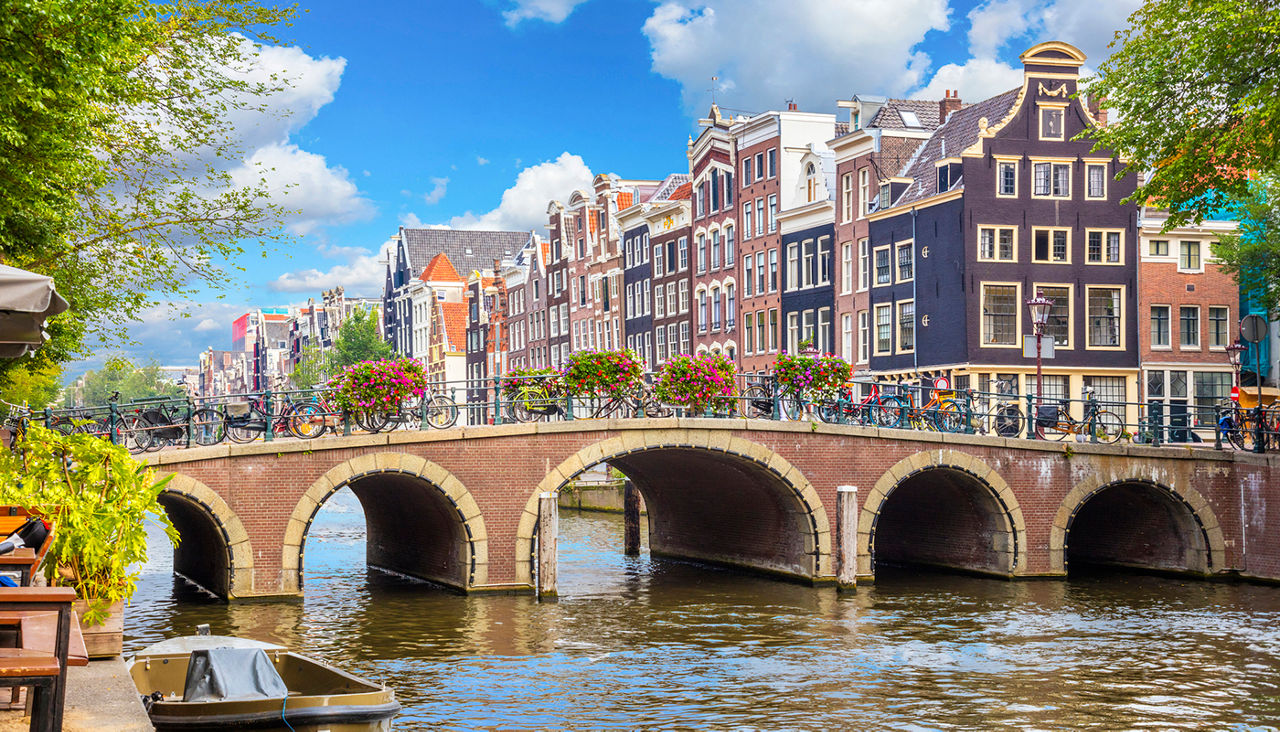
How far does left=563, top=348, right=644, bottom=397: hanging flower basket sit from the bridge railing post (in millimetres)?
4743

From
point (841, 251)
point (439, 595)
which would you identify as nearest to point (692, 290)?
point (841, 251)

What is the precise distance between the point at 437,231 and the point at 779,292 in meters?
51.6

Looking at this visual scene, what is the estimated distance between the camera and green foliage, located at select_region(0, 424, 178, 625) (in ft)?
31.8

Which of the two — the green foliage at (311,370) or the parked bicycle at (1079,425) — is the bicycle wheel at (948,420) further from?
the green foliage at (311,370)

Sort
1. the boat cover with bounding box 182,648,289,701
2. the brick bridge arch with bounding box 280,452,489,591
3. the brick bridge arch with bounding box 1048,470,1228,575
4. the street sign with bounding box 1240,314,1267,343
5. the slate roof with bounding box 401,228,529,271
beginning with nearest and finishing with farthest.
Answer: the boat cover with bounding box 182,648,289,701, the brick bridge arch with bounding box 280,452,489,591, the brick bridge arch with bounding box 1048,470,1228,575, the street sign with bounding box 1240,314,1267,343, the slate roof with bounding box 401,228,529,271

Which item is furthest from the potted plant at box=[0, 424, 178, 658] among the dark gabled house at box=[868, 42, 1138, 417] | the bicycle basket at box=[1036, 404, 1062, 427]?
the dark gabled house at box=[868, 42, 1138, 417]

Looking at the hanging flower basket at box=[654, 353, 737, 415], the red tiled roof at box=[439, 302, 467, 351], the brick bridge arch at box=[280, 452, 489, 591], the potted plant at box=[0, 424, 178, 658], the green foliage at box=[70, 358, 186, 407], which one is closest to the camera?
the potted plant at box=[0, 424, 178, 658]

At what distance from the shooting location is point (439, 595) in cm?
2662

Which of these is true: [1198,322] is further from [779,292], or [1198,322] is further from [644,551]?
[644,551]

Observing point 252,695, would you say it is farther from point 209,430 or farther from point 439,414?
point 439,414

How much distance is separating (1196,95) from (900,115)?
68.3 feet

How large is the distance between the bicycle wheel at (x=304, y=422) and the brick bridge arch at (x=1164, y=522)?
51.3 feet

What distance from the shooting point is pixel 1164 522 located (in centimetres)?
3062

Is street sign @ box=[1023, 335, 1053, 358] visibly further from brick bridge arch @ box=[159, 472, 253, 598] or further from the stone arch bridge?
brick bridge arch @ box=[159, 472, 253, 598]
